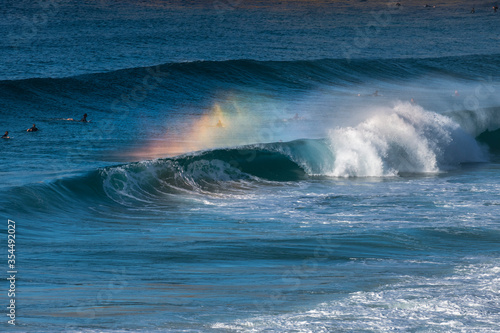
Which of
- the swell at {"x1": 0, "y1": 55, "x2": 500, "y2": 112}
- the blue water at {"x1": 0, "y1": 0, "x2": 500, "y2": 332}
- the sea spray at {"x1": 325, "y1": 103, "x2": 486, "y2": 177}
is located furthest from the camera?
the swell at {"x1": 0, "y1": 55, "x2": 500, "y2": 112}

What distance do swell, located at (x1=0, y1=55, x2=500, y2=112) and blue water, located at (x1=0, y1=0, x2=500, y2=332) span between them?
0.16 m

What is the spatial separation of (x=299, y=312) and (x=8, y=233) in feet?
18.4

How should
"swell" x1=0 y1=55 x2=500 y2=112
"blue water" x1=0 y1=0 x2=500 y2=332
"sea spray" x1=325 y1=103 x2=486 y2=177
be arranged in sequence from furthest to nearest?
"swell" x1=0 y1=55 x2=500 y2=112 < "sea spray" x1=325 y1=103 x2=486 y2=177 < "blue water" x1=0 y1=0 x2=500 y2=332

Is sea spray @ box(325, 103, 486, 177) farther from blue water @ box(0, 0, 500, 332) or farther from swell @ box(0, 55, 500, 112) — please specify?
swell @ box(0, 55, 500, 112)

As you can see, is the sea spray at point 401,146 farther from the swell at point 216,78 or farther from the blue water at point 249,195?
the swell at point 216,78

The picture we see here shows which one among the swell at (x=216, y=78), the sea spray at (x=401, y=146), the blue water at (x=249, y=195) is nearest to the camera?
the blue water at (x=249, y=195)

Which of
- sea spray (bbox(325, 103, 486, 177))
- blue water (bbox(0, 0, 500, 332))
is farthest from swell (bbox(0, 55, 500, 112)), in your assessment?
sea spray (bbox(325, 103, 486, 177))

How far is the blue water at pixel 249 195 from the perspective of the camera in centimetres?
838

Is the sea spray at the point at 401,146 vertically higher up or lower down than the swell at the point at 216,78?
lower down

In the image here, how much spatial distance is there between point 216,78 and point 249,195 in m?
21.9

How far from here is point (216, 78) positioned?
121 ft

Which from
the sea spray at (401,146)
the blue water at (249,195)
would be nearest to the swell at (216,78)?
the blue water at (249,195)

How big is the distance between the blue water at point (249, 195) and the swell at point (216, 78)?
0.16 meters

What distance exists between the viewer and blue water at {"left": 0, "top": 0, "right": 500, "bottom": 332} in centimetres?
838
